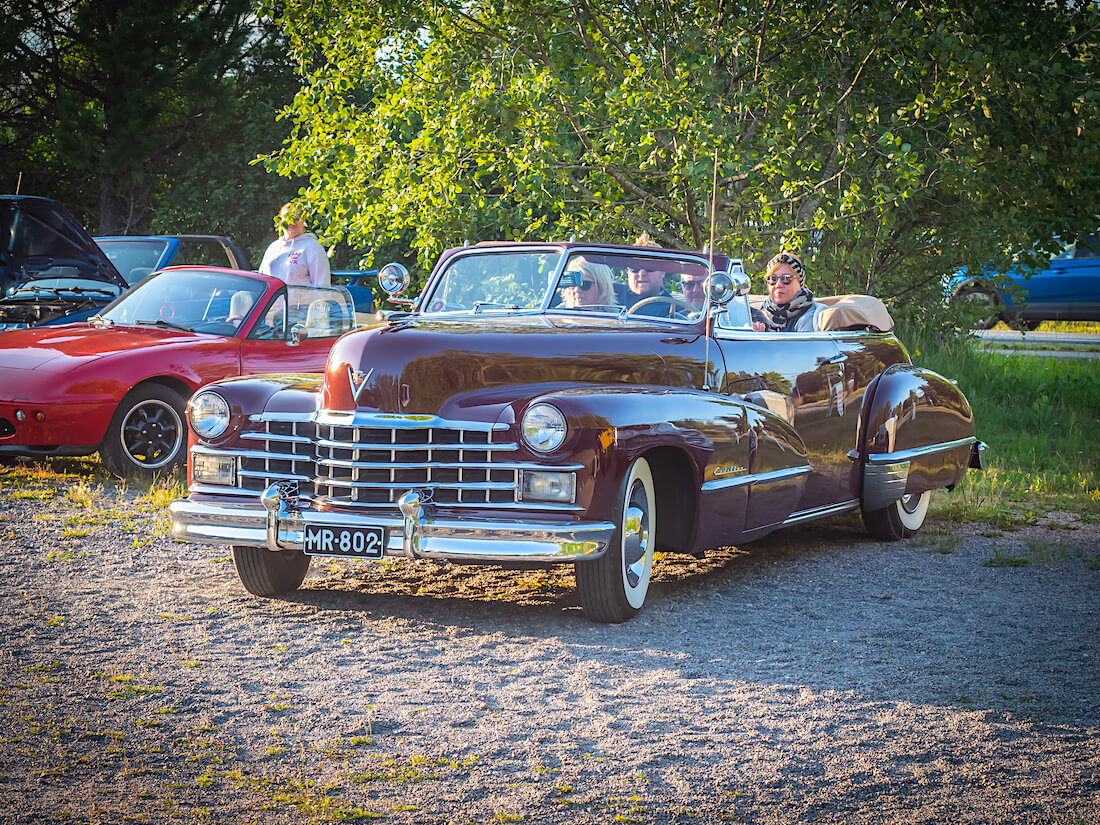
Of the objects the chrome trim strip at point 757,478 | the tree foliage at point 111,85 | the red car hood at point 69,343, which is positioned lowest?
the chrome trim strip at point 757,478

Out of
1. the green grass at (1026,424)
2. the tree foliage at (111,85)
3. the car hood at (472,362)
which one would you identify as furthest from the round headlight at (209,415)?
the tree foliage at (111,85)

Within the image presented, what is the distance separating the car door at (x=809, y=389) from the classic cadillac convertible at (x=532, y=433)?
0.6 inches

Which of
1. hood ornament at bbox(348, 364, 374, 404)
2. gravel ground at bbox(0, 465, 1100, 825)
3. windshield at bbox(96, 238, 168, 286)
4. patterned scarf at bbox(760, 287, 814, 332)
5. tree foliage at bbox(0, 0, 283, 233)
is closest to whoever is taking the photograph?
gravel ground at bbox(0, 465, 1100, 825)

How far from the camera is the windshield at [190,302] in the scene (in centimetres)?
991

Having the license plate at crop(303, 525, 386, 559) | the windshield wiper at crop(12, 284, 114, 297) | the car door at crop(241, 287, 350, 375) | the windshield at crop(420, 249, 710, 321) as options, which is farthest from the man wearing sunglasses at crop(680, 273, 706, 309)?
the windshield wiper at crop(12, 284, 114, 297)

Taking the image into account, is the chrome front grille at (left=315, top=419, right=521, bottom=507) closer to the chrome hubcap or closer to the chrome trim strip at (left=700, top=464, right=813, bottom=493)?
the chrome hubcap

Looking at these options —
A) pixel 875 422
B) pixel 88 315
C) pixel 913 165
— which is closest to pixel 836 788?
pixel 875 422

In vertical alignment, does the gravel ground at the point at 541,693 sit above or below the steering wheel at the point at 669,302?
below

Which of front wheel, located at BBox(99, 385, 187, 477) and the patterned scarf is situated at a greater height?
the patterned scarf

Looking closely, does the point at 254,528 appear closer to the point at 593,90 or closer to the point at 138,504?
the point at 138,504

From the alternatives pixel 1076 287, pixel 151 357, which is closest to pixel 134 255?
pixel 151 357

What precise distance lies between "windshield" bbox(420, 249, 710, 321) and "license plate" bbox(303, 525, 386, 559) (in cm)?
171

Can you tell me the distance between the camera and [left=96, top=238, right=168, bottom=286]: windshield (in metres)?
13.6

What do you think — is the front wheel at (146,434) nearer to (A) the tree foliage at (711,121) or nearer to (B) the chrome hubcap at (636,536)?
(A) the tree foliage at (711,121)
